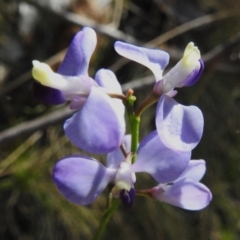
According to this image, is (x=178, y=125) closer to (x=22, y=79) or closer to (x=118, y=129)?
(x=118, y=129)

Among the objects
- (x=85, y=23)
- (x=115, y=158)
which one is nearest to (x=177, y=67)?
(x=115, y=158)

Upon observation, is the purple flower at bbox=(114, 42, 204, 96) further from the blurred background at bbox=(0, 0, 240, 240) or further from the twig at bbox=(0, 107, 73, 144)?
the blurred background at bbox=(0, 0, 240, 240)

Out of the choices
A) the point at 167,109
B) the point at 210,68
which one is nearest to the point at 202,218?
the point at 210,68

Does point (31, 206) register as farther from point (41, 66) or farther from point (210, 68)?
point (41, 66)

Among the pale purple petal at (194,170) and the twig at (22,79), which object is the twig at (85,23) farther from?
the pale purple petal at (194,170)

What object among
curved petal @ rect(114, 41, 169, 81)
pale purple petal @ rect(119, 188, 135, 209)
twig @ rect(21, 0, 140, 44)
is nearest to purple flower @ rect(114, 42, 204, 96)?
curved petal @ rect(114, 41, 169, 81)

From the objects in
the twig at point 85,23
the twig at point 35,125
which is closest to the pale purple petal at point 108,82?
the twig at point 35,125
